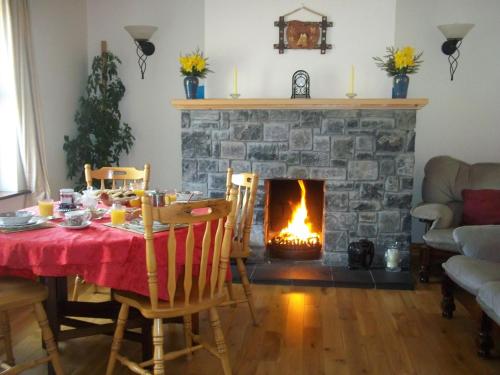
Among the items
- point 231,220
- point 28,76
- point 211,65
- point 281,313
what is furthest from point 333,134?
point 28,76

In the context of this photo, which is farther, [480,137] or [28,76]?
[480,137]

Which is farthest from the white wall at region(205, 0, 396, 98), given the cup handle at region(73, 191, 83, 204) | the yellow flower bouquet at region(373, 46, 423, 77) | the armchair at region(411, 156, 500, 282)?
the cup handle at region(73, 191, 83, 204)

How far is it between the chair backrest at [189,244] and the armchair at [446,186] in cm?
221

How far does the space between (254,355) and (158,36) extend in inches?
129

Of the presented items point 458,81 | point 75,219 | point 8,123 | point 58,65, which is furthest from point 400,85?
point 8,123

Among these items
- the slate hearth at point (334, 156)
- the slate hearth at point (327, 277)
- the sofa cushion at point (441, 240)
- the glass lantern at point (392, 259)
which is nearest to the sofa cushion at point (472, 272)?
the sofa cushion at point (441, 240)

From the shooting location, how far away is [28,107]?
3.78m

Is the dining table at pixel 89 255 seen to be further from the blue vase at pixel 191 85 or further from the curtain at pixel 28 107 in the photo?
the blue vase at pixel 191 85

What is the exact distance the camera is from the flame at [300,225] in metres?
4.44

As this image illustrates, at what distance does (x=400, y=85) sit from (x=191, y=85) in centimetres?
171

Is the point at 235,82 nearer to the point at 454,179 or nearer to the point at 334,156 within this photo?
the point at 334,156

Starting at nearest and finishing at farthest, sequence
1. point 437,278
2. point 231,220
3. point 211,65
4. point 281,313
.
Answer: point 231,220, point 281,313, point 437,278, point 211,65

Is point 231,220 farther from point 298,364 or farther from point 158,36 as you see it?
point 158,36

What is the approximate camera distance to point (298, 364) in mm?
2537
